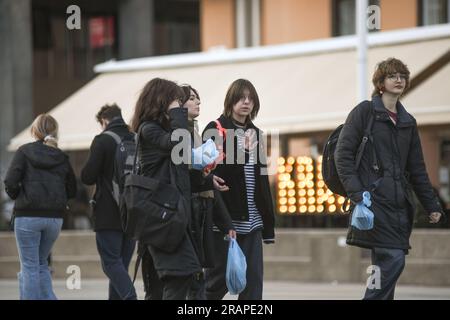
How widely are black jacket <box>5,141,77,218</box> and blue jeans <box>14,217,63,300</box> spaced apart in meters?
0.08

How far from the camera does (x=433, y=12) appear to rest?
20547 millimetres

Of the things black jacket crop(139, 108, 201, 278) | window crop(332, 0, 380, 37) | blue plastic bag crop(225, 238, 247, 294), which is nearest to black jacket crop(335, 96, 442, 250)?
blue plastic bag crop(225, 238, 247, 294)

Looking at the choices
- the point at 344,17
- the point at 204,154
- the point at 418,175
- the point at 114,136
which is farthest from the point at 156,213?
the point at 344,17

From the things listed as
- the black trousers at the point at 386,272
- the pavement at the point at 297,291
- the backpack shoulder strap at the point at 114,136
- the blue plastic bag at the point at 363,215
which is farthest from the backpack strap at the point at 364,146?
the pavement at the point at 297,291

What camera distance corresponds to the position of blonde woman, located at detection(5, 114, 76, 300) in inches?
428

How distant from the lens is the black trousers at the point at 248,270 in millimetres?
9250

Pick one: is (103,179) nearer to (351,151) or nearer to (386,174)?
(351,151)

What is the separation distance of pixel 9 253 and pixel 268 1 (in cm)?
745

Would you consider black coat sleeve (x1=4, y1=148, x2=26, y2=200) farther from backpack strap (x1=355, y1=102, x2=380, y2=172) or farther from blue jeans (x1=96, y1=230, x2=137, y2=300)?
backpack strap (x1=355, y1=102, x2=380, y2=172)

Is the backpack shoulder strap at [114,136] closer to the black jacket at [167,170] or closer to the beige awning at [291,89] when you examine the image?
the black jacket at [167,170]

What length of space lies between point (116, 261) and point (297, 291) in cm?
404

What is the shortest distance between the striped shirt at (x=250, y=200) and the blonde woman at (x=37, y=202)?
88.5 inches

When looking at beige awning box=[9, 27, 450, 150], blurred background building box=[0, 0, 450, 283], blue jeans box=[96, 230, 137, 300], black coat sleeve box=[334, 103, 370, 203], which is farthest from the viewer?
beige awning box=[9, 27, 450, 150]
